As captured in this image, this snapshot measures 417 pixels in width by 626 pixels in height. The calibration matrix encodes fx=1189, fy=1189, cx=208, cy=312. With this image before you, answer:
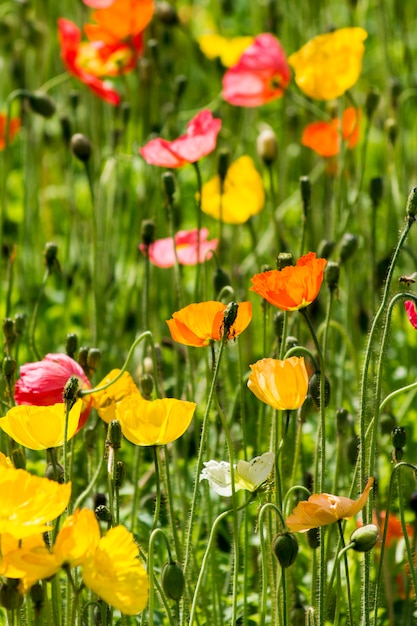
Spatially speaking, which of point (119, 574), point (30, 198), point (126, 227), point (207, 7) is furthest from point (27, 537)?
point (207, 7)

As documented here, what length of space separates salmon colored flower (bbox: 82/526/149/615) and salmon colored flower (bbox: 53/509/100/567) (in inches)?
0.5

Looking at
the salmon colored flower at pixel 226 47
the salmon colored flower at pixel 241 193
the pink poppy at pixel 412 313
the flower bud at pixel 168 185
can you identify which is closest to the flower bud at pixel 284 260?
the pink poppy at pixel 412 313

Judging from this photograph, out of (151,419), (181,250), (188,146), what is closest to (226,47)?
(181,250)

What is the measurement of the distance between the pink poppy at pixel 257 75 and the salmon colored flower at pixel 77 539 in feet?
5.54

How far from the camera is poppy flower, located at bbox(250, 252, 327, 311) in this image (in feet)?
4.26

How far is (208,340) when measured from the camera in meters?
1.37

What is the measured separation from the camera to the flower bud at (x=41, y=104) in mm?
2504

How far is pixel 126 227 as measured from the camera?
3148mm

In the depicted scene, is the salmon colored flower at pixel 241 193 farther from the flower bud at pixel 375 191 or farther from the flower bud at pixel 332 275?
the flower bud at pixel 332 275

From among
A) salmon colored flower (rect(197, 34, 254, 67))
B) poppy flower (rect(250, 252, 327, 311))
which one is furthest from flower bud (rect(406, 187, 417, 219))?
salmon colored flower (rect(197, 34, 254, 67))

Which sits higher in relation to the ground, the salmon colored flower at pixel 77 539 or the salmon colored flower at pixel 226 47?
the salmon colored flower at pixel 226 47

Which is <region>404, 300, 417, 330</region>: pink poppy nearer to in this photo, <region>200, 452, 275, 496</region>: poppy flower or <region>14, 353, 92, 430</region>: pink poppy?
<region>200, 452, 275, 496</region>: poppy flower

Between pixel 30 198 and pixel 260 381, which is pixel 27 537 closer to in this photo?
pixel 260 381

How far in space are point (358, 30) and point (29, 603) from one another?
55.9 inches
